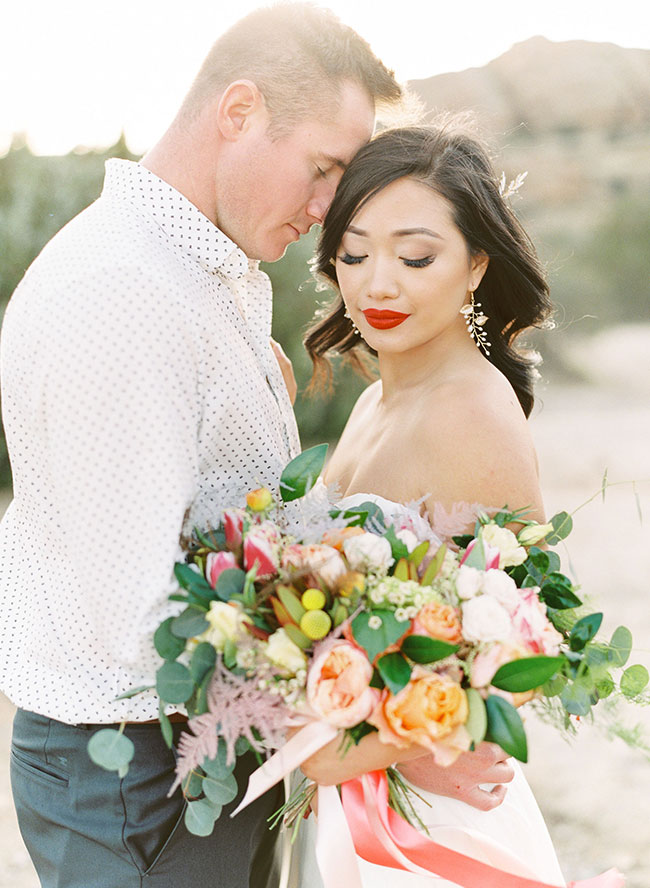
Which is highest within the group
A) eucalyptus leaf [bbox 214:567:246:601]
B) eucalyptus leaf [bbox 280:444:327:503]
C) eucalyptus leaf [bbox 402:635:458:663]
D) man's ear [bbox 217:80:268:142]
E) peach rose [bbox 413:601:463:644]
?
man's ear [bbox 217:80:268:142]

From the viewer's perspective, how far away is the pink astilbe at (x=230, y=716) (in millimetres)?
1611

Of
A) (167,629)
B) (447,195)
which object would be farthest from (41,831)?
(447,195)

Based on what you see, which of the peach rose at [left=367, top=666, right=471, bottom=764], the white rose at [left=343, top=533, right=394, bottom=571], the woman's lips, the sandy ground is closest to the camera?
the peach rose at [left=367, top=666, right=471, bottom=764]

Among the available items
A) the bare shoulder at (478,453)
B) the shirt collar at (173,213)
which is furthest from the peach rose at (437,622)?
the shirt collar at (173,213)

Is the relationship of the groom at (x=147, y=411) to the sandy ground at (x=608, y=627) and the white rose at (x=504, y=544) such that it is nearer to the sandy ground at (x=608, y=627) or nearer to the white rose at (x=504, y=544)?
the white rose at (x=504, y=544)

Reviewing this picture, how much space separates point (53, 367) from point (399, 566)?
2.42 feet

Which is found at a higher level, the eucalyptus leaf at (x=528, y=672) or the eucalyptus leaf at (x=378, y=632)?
the eucalyptus leaf at (x=378, y=632)

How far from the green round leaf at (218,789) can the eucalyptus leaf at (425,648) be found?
46 cm

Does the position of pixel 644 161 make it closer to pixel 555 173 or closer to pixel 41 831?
pixel 555 173

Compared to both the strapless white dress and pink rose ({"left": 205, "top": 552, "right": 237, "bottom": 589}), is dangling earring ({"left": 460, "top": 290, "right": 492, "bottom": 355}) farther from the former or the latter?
pink rose ({"left": 205, "top": 552, "right": 237, "bottom": 589})

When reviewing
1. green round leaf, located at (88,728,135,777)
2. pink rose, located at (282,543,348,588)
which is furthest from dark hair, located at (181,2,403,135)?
green round leaf, located at (88,728,135,777)

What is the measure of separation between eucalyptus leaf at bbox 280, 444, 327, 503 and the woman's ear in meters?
0.93

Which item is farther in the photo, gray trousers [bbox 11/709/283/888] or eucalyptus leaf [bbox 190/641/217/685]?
gray trousers [bbox 11/709/283/888]

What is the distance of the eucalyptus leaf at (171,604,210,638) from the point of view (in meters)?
1.66
